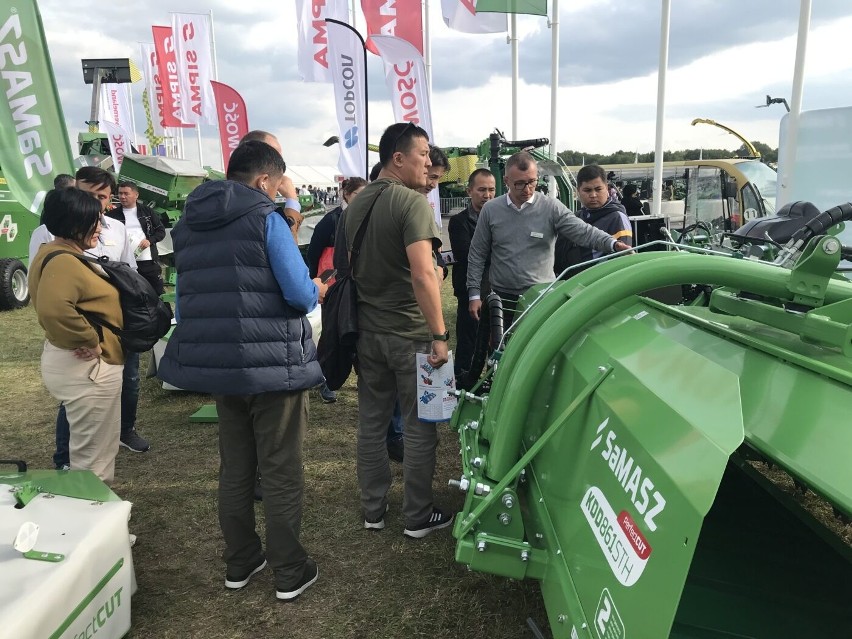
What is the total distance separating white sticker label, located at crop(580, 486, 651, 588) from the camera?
1109 millimetres

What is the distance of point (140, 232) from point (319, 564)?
4.13 meters

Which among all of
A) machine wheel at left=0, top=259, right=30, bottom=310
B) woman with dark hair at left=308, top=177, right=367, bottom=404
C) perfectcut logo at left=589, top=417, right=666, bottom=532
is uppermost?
woman with dark hair at left=308, top=177, right=367, bottom=404

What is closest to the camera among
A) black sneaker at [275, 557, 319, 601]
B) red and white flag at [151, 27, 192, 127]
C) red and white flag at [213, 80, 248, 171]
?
black sneaker at [275, 557, 319, 601]

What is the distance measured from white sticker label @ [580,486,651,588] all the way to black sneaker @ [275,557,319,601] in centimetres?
152

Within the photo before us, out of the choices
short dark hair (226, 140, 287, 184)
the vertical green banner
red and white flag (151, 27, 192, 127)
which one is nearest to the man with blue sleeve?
short dark hair (226, 140, 287, 184)

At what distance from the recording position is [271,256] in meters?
2.22

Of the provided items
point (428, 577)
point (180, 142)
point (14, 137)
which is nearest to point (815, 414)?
point (428, 577)

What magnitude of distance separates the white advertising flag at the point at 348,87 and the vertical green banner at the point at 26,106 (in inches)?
130

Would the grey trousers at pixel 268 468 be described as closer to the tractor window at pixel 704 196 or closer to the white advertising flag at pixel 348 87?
the white advertising flag at pixel 348 87

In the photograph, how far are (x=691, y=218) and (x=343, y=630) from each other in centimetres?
1243

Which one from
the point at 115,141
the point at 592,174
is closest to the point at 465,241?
the point at 592,174

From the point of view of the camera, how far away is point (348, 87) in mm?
7020

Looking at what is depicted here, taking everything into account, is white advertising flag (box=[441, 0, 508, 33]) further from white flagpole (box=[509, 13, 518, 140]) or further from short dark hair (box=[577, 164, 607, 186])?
short dark hair (box=[577, 164, 607, 186])

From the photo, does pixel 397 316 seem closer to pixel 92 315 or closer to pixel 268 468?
pixel 268 468
